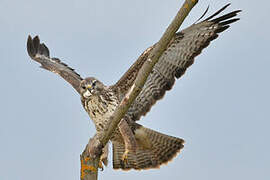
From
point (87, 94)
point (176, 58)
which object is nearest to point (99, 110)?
point (87, 94)

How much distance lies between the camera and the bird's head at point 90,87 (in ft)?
26.6

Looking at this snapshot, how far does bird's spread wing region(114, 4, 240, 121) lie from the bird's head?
0.35 m

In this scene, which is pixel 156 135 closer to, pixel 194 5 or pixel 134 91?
pixel 134 91

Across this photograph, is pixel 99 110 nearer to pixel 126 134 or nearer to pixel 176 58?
pixel 126 134

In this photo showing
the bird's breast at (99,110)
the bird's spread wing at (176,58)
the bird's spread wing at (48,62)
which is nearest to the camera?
the bird's spread wing at (176,58)

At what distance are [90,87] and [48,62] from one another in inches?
134

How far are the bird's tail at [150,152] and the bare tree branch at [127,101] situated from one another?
3.04 metres

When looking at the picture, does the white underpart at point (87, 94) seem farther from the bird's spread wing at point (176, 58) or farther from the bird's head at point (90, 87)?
the bird's spread wing at point (176, 58)

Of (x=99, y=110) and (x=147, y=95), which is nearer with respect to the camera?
(x=99, y=110)

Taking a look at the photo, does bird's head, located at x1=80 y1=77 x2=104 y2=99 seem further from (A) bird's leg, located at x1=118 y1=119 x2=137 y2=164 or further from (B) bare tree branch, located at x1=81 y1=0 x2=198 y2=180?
(B) bare tree branch, located at x1=81 y1=0 x2=198 y2=180

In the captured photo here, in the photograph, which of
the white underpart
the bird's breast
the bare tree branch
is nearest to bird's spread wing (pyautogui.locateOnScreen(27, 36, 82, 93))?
the white underpart

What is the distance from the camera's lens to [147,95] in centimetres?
859

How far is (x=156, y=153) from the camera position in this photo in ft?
30.2

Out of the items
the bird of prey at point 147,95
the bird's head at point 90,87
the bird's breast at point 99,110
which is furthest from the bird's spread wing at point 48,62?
the bird's breast at point 99,110
